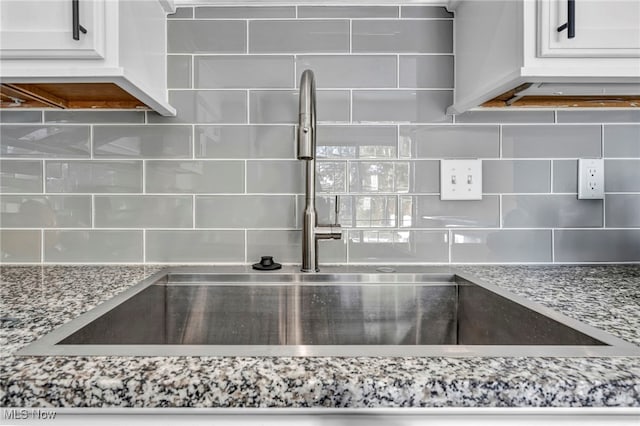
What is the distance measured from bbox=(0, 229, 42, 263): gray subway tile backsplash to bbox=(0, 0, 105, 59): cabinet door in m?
0.53

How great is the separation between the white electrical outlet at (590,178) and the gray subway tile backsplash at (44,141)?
1.41 metres

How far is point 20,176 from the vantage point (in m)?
1.01

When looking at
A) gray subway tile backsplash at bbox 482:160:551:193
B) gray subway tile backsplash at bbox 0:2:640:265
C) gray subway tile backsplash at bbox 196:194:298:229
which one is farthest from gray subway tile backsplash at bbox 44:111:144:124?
gray subway tile backsplash at bbox 482:160:551:193

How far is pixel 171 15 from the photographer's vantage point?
3.32 ft

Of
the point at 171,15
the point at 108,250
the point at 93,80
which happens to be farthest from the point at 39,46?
the point at 108,250

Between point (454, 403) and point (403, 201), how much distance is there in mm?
682

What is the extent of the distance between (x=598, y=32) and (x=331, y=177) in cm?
66

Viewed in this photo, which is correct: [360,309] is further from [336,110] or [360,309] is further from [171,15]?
[171,15]

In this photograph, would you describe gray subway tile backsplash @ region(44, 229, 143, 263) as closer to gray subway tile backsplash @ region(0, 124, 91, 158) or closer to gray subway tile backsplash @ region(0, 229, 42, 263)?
gray subway tile backsplash @ region(0, 229, 42, 263)

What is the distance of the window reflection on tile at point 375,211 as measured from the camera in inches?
40.3

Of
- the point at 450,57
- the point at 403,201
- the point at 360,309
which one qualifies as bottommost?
the point at 360,309

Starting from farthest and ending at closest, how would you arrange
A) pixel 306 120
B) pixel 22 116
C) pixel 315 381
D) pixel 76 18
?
pixel 22 116
pixel 306 120
pixel 76 18
pixel 315 381

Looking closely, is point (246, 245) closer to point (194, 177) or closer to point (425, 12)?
point (194, 177)

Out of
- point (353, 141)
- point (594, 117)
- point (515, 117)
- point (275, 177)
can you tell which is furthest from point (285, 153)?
point (594, 117)
